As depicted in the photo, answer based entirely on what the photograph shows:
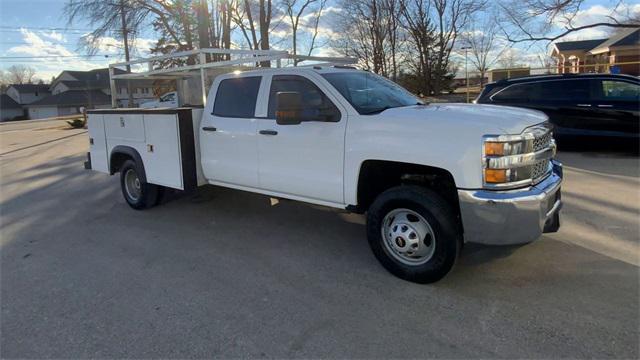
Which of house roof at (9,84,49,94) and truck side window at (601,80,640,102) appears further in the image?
house roof at (9,84,49,94)

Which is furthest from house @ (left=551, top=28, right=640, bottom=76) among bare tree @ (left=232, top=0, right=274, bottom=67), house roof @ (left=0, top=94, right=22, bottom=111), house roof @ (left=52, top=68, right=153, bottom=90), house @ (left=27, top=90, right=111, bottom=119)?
house roof @ (left=0, top=94, right=22, bottom=111)

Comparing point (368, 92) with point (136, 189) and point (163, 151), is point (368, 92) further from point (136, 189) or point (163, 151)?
point (136, 189)

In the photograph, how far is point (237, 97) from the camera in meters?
5.52

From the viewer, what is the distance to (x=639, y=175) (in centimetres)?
781

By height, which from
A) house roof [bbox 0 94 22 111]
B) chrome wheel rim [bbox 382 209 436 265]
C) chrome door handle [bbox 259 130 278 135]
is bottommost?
chrome wheel rim [bbox 382 209 436 265]

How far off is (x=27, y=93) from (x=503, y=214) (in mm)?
110135

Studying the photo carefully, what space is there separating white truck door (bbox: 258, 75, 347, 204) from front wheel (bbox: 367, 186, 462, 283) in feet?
1.71

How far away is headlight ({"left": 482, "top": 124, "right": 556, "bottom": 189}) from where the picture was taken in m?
3.56

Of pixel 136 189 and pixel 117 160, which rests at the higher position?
pixel 117 160

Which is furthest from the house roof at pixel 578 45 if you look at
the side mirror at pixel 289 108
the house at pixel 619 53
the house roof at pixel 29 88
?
the house roof at pixel 29 88

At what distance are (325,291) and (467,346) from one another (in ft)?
4.29

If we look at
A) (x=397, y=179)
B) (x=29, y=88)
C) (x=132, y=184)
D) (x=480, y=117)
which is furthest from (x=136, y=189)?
(x=29, y=88)

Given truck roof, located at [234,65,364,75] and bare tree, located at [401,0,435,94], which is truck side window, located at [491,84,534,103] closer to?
truck roof, located at [234,65,364,75]

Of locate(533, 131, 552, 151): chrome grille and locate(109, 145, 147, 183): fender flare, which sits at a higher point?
locate(533, 131, 552, 151): chrome grille
